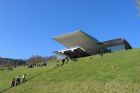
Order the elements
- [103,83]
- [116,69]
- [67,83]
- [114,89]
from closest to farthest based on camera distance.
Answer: [114,89], [103,83], [67,83], [116,69]

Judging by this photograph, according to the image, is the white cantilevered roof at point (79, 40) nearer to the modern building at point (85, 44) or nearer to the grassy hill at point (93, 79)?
the modern building at point (85, 44)

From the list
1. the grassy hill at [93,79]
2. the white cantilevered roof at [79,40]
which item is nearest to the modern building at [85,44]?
the white cantilevered roof at [79,40]

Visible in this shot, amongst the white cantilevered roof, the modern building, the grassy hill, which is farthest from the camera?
the white cantilevered roof

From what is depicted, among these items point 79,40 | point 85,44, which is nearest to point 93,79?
point 79,40

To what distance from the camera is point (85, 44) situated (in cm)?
8738

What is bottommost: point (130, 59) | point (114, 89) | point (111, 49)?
point (114, 89)

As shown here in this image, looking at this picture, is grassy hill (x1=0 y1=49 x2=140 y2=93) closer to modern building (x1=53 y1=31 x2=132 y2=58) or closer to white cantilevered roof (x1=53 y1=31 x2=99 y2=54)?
modern building (x1=53 y1=31 x2=132 y2=58)

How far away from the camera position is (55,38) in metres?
87.9

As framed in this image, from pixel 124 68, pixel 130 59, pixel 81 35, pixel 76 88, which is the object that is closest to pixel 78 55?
pixel 81 35

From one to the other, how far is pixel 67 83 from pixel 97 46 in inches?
1961

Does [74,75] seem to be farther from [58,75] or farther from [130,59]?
[130,59]

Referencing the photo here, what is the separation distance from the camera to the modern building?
8012 cm

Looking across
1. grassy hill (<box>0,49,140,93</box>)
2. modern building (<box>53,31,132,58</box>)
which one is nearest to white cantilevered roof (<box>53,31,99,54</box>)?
modern building (<box>53,31,132,58</box>)

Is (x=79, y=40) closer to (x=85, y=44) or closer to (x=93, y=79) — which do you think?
(x=85, y=44)
